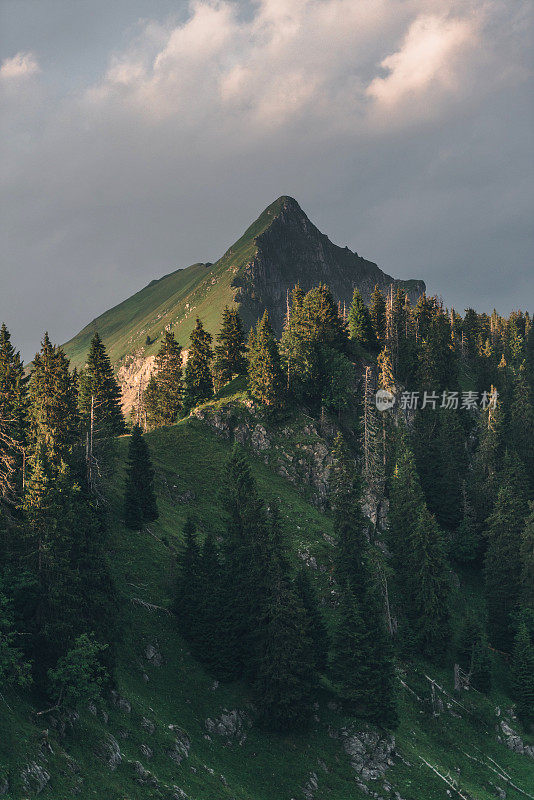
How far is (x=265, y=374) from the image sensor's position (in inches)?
3435

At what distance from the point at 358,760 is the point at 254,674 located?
9.83m

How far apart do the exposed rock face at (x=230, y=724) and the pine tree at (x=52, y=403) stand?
22.4 m

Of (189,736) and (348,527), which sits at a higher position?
(348,527)

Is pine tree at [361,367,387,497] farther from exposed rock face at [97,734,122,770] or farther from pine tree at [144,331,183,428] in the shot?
exposed rock face at [97,734,122,770]

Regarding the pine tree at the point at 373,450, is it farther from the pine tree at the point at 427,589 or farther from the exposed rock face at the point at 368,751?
the exposed rock face at the point at 368,751

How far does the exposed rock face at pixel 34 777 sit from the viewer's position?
2612 centimetres


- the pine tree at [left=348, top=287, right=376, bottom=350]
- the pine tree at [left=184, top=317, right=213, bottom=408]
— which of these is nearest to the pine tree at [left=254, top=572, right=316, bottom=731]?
the pine tree at [left=184, top=317, right=213, bottom=408]

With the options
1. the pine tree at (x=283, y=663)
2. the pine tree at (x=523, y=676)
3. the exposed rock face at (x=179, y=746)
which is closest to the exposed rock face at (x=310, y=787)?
the pine tree at (x=283, y=663)

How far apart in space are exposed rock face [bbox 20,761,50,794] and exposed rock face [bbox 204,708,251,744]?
52.2ft

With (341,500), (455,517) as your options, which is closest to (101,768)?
(341,500)

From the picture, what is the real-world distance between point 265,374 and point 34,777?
65097mm

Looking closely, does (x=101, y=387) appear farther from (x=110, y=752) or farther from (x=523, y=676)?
(x=523, y=676)

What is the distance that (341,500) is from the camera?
60.9 meters

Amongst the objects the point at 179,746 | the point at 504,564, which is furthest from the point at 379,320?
the point at 179,746
